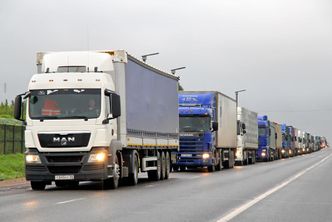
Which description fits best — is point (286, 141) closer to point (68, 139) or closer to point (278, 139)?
point (278, 139)

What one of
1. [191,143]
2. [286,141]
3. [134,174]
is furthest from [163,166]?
[286,141]

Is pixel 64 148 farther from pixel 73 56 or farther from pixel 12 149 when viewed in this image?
pixel 12 149

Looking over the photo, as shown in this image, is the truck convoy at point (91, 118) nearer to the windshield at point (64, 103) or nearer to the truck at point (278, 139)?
the windshield at point (64, 103)

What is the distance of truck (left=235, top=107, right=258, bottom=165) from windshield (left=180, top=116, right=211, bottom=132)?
443 inches

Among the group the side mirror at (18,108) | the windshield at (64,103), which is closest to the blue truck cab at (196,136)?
the windshield at (64,103)

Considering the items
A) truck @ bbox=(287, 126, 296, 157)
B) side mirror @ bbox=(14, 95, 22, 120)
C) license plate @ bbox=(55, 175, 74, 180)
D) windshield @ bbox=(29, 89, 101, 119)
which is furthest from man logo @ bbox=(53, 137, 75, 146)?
truck @ bbox=(287, 126, 296, 157)

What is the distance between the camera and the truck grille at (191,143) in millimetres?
36938

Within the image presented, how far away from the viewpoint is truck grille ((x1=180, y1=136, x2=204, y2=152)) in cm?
3694

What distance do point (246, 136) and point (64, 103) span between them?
1313 inches

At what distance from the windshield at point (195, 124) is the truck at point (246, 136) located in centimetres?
1126

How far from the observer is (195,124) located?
37.0 meters

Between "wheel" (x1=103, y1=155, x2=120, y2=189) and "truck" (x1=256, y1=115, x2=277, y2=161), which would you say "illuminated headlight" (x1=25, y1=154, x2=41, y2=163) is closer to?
"wheel" (x1=103, y1=155, x2=120, y2=189)

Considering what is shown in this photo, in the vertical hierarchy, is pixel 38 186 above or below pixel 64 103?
below

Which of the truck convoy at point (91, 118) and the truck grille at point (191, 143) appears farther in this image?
the truck grille at point (191, 143)
